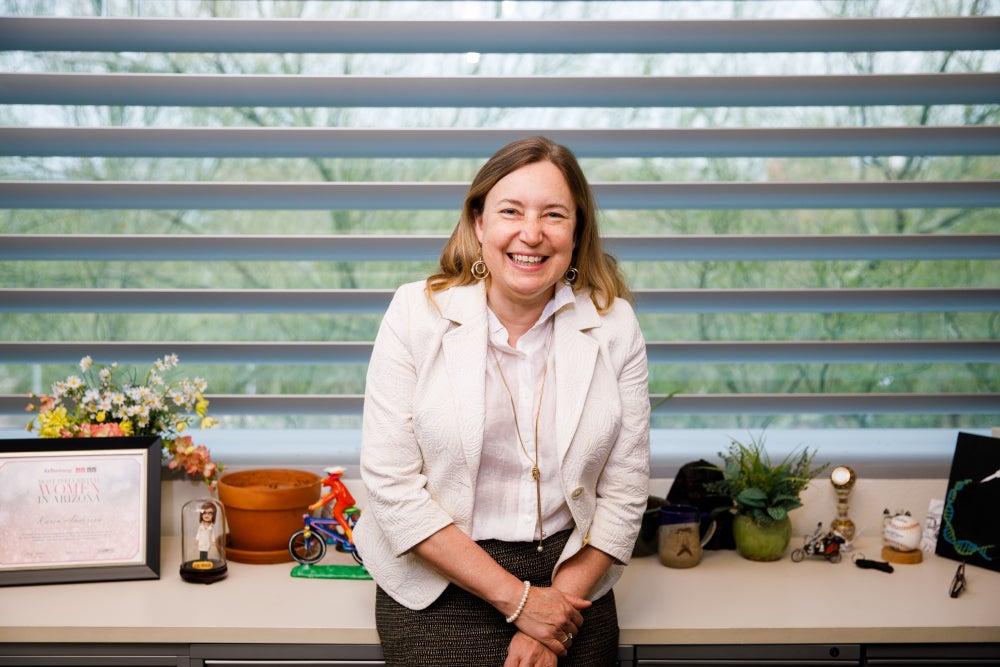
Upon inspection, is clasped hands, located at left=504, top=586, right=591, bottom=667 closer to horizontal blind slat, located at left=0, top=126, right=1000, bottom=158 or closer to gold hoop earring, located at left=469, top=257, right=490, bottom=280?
gold hoop earring, located at left=469, top=257, right=490, bottom=280

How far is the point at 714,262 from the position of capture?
2834mm

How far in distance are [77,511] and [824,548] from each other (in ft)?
6.47

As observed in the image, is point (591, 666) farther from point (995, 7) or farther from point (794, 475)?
point (995, 7)

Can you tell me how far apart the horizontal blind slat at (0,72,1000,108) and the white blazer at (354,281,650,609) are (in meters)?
0.74

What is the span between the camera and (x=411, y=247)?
2758 millimetres

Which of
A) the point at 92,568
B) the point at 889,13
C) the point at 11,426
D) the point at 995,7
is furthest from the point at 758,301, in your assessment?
the point at 11,426

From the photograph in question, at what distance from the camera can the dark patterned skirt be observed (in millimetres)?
2033

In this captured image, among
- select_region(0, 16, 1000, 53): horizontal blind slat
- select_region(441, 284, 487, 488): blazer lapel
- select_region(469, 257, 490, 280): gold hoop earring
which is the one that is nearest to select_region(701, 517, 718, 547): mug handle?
select_region(441, 284, 487, 488): blazer lapel

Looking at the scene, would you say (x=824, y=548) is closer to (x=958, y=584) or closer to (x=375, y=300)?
(x=958, y=584)

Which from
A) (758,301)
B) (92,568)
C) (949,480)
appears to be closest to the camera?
(92,568)

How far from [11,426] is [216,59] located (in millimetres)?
1244

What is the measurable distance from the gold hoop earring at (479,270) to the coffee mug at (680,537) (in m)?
0.82

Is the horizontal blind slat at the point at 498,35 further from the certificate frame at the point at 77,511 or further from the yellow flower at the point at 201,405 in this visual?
the certificate frame at the point at 77,511

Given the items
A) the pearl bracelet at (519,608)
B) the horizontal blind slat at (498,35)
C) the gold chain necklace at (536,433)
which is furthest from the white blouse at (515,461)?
the horizontal blind slat at (498,35)
